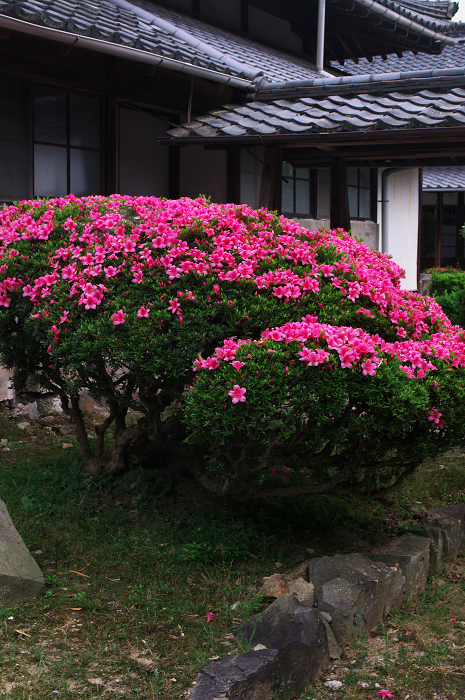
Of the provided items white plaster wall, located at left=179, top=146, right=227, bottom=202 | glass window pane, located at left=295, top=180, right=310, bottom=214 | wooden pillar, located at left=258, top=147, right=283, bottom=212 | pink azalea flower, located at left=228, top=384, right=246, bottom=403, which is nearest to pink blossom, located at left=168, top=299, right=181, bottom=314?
pink azalea flower, located at left=228, top=384, right=246, bottom=403

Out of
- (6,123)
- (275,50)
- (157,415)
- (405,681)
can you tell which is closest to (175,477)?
(157,415)

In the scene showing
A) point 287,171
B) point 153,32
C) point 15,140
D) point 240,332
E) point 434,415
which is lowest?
point 434,415

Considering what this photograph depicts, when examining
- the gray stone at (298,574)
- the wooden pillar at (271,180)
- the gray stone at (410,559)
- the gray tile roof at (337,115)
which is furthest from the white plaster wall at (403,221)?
the gray stone at (298,574)

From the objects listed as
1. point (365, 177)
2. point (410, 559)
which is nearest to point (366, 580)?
point (410, 559)

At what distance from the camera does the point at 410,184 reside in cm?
1541

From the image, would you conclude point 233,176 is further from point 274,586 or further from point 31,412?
point 274,586

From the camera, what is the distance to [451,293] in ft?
43.0

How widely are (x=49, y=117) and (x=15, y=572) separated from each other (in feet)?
16.9

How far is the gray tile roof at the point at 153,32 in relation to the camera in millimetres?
6039

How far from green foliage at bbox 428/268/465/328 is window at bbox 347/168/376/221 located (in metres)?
2.24

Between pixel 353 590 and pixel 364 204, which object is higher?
pixel 364 204

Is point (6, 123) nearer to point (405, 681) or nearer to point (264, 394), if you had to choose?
point (264, 394)

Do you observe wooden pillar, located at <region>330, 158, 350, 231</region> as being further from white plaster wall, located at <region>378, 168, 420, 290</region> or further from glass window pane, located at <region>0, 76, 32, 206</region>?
white plaster wall, located at <region>378, 168, 420, 290</region>

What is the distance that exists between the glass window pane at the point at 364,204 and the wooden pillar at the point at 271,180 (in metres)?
6.15
